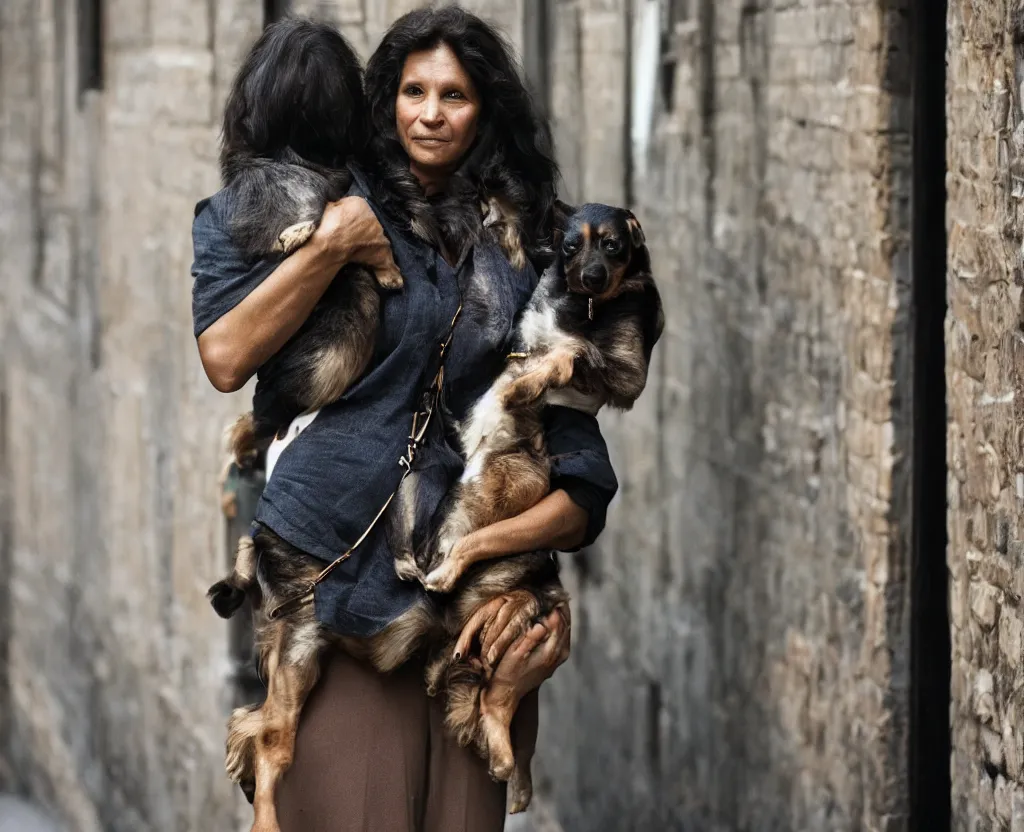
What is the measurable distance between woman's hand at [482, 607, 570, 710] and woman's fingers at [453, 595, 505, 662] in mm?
58

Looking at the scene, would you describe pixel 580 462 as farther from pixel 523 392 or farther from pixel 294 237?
pixel 294 237

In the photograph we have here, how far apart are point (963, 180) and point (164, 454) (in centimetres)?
369

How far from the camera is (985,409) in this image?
404 centimetres

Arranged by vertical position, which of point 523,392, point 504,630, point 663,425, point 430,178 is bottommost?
point 504,630

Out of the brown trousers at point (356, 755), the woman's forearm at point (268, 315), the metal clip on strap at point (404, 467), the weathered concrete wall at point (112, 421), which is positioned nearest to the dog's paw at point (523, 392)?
the metal clip on strap at point (404, 467)

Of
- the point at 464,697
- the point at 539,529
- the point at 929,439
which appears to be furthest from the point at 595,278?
the point at 929,439

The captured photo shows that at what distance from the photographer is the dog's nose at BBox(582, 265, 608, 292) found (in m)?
3.44

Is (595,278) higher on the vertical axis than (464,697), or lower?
higher

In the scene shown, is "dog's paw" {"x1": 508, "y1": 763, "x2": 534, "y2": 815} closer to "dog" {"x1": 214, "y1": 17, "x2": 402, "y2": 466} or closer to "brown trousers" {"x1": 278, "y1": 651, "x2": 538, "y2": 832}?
"brown trousers" {"x1": 278, "y1": 651, "x2": 538, "y2": 832}

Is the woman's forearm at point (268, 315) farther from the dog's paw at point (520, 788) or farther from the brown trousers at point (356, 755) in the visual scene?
the dog's paw at point (520, 788)

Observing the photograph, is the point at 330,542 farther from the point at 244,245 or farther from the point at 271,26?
the point at 271,26

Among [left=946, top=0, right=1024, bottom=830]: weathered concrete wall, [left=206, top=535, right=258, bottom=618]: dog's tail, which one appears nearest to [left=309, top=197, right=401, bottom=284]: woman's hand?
[left=206, top=535, right=258, bottom=618]: dog's tail

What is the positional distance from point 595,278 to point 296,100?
524 mm

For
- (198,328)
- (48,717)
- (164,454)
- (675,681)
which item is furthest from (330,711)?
(48,717)
